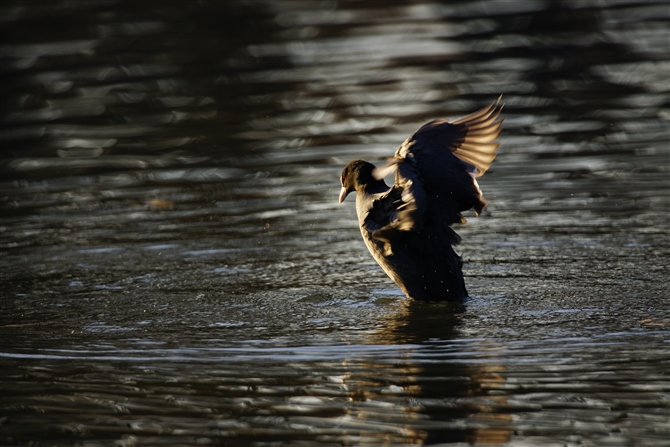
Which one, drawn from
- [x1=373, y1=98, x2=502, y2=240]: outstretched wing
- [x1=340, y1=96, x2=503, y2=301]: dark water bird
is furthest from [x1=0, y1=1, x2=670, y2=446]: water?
[x1=373, y1=98, x2=502, y2=240]: outstretched wing

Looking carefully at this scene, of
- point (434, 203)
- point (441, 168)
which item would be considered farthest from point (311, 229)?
point (441, 168)

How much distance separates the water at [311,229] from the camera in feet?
16.0

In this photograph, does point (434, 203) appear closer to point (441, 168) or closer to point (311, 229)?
point (441, 168)

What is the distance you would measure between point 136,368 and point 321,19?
479 inches

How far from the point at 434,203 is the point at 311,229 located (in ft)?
7.32

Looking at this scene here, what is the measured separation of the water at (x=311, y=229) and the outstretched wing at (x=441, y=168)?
0.63 m

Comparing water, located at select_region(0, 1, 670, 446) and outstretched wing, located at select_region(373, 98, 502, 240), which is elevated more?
outstretched wing, located at select_region(373, 98, 502, 240)

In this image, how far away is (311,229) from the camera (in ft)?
28.6

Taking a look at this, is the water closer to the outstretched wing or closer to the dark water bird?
the dark water bird

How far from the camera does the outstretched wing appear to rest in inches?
249

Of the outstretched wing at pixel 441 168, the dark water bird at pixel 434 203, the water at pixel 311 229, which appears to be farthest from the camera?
the dark water bird at pixel 434 203

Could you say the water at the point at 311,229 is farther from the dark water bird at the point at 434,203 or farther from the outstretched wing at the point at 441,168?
the outstretched wing at the point at 441,168

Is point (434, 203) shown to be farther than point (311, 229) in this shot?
No

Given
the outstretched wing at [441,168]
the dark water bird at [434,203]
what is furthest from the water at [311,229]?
the outstretched wing at [441,168]
